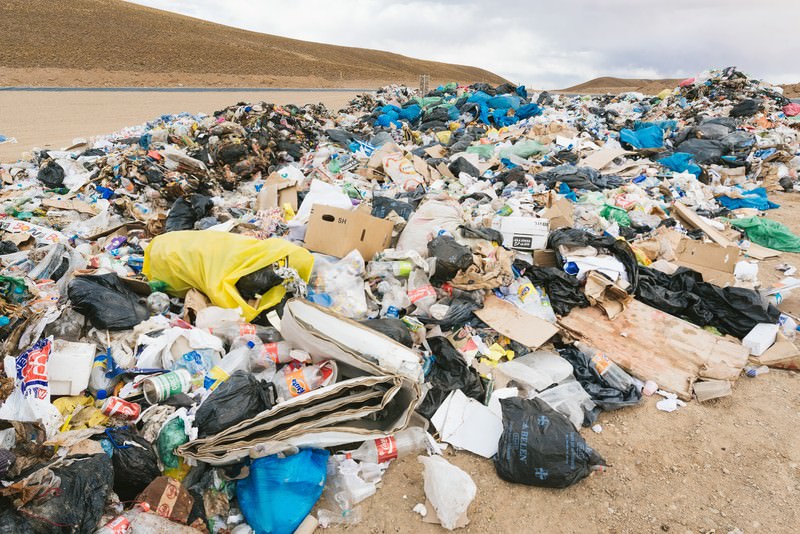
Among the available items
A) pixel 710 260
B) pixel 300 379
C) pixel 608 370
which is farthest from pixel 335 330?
pixel 710 260

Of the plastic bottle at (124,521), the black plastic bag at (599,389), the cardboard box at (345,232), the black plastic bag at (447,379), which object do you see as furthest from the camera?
the cardboard box at (345,232)

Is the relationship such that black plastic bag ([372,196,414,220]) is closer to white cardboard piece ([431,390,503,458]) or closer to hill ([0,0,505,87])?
white cardboard piece ([431,390,503,458])

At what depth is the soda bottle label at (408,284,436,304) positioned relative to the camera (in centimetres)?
292

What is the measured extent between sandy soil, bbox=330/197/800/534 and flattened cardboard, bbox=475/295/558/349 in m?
0.57

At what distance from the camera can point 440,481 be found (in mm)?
1885

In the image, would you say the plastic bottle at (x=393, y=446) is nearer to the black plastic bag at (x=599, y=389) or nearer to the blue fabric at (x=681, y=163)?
the black plastic bag at (x=599, y=389)

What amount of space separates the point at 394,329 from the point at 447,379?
41cm

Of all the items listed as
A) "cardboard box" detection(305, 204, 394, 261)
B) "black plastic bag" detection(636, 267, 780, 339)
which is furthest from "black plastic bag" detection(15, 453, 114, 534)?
"black plastic bag" detection(636, 267, 780, 339)

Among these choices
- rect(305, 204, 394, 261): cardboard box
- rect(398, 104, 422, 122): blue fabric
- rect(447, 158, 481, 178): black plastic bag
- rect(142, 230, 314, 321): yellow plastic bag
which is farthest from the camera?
rect(398, 104, 422, 122): blue fabric

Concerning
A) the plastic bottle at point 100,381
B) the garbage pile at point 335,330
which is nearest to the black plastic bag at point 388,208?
the garbage pile at point 335,330

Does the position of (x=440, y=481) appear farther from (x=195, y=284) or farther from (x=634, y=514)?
(x=195, y=284)

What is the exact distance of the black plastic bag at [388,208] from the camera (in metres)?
3.98

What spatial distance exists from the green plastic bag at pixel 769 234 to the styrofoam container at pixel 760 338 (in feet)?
6.33

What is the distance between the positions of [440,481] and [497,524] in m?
0.29
